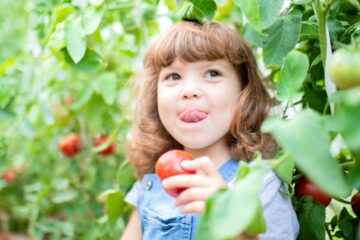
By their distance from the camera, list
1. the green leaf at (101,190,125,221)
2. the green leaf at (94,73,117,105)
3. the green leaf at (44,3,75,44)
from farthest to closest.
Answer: the green leaf at (94,73,117,105), the green leaf at (101,190,125,221), the green leaf at (44,3,75,44)

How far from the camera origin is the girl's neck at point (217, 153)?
3.33 feet

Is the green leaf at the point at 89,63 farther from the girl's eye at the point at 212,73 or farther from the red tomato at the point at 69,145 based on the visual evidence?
the red tomato at the point at 69,145

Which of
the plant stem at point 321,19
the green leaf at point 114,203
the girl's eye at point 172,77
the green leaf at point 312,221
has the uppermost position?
the plant stem at point 321,19

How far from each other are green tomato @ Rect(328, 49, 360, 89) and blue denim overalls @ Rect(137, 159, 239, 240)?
436mm

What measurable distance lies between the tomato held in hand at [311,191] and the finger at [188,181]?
1.14 ft

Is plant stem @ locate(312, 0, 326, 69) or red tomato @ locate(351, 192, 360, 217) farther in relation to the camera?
red tomato @ locate(351, 192, 360, 217)

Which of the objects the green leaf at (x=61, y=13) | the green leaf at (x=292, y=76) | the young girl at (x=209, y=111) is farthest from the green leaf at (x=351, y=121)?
the green leaf at (x=61, y=13)

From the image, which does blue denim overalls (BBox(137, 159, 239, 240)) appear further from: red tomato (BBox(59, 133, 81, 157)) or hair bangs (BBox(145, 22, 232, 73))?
red tomato (BBox(59, 133, 81, 157))

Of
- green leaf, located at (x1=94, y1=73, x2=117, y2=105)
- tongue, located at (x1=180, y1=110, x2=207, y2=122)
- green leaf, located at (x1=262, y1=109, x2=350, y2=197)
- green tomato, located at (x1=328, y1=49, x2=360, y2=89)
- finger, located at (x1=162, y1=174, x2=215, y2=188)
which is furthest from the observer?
green leaf, located at (x1=94, y1=73, x2=117, y2=105)

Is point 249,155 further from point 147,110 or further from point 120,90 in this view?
point 120,90

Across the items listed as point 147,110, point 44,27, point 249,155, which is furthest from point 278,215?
point 44,27

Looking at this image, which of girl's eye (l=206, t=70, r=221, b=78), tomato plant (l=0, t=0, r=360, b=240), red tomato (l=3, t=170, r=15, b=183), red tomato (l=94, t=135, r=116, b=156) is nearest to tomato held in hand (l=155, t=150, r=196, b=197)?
tomato plant (l=0, t=0, r=360, b=240)

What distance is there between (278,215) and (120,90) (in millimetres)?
878

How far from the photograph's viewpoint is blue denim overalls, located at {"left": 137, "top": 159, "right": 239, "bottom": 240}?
955mm
